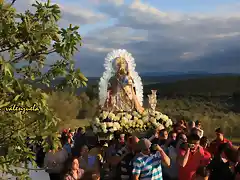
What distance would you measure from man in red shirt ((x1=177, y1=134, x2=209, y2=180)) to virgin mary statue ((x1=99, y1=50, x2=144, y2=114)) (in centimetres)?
970

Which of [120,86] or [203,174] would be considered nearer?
[203,174]

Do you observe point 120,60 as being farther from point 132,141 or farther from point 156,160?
point 156,160

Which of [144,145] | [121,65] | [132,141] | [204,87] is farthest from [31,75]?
[204,87]

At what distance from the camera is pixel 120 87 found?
652 inches

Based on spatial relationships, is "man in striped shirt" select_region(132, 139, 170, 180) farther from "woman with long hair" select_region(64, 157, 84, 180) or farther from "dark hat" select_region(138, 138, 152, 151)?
"woman with long hair" select_region(64, 157, 84, 180)

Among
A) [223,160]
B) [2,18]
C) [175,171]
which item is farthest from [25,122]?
[175,171]

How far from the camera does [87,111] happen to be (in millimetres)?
39562

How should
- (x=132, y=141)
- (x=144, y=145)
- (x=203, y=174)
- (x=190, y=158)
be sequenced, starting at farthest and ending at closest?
(x=132, y=141), (x=190, y=158), (x=144, y=145), (x=203, y=174)

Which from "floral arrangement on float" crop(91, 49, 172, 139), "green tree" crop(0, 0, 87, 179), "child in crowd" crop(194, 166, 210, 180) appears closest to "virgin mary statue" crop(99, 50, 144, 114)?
"floral arrangement on float" crop(91, 49, 172, 139)

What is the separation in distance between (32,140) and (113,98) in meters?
13.1

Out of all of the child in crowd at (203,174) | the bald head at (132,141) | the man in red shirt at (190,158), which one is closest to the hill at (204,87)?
the bald head at (132,141)

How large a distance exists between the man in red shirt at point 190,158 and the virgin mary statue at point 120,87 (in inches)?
382

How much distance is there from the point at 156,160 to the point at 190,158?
2.02 feet

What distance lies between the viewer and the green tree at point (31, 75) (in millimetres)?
3203
